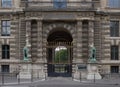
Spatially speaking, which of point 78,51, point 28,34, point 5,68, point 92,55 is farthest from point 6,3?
point 92,55

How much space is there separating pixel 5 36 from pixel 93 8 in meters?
10.7

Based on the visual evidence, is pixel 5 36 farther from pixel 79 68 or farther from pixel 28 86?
pixel 28 86

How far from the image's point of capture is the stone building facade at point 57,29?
4509 centimetres

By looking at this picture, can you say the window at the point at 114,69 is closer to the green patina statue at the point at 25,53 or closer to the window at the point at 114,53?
the window at the point at 114,53

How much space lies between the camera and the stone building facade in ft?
148

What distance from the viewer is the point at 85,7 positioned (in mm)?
45500

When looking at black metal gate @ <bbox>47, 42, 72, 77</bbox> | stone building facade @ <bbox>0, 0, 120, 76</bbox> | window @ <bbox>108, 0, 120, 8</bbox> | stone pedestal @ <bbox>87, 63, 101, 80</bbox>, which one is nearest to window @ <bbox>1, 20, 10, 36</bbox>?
stone building facade @ <bbox>0, 0, 120, 76</bbox>

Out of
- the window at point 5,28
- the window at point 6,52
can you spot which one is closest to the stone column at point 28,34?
the window at point 5,28

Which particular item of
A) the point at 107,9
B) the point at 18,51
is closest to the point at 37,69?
the point at 18,51

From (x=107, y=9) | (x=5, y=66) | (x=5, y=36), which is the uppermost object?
(x=107, y=9)

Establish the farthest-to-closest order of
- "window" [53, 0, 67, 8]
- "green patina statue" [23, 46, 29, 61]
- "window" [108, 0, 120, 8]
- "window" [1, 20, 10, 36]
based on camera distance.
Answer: "window" [108, 0, 120, 8]
"window" [1, 20, 10, 36]
"window" [53, 0, 67, 8]
"green patina statue" [23, 46, 29, 61]

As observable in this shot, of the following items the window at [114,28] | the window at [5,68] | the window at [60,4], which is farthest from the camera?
the window at [114,28]

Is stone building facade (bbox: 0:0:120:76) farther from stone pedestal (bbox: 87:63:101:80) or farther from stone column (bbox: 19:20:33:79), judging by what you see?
stone pedestal (bbox: 87:63:101:80)

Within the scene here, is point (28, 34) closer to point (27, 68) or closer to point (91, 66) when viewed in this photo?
point (27, 68)
